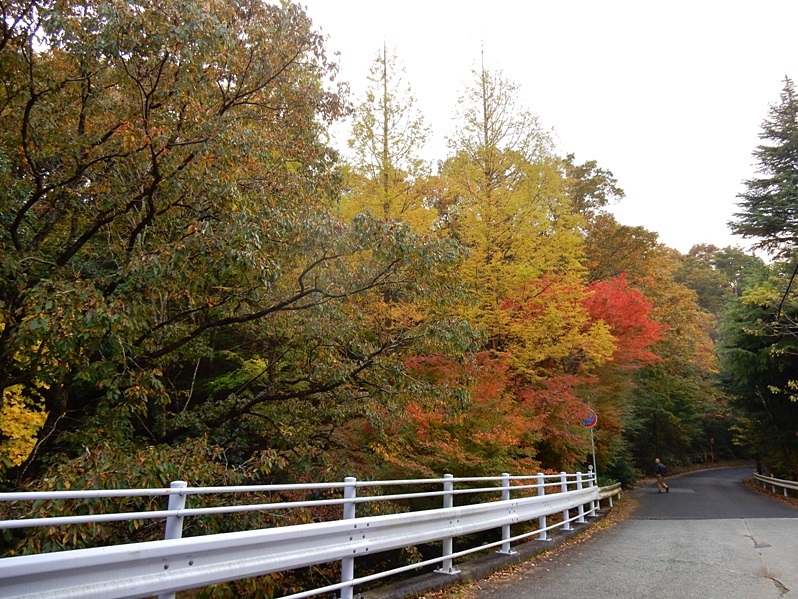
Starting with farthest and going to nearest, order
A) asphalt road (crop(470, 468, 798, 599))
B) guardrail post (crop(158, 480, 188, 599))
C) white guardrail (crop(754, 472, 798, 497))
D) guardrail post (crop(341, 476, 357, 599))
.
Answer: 1. white guardrail (crop(754, 472, 798, 497))
2. asphalt road (crop(470, 468, 798, 599))
3. guardrail post (crop(341, 476, 357, 599))
4. guardrail post (crop(158, 480, 188, 599))

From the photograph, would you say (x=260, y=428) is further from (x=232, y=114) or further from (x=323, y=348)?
(x=232, y=114)

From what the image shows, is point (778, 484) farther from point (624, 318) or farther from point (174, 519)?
point (174, 519)

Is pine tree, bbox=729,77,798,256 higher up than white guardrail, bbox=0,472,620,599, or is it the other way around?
pine tree, bbox=729,77,798,256

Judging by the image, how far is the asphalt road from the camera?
18.1 feet

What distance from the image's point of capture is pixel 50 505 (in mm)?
5062

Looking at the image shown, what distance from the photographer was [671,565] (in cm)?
695

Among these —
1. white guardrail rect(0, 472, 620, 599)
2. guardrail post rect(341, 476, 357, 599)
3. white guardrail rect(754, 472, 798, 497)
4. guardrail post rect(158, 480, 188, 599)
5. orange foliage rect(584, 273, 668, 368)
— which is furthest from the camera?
white guardrail rect(754, 472, 798, 497)

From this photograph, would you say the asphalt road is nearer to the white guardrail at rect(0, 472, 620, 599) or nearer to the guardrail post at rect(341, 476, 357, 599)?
the white guardrail at rect(0, 472, 620, 599)

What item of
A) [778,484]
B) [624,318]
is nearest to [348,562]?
[624,318]

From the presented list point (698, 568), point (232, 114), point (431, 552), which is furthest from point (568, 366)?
point (232, 114)

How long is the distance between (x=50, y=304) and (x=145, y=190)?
2201 mm

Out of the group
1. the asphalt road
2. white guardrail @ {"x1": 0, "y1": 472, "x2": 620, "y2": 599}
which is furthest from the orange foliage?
white guardrail @ {"x1": 0, "y1": 472, "x2": 620, "y2": 599}

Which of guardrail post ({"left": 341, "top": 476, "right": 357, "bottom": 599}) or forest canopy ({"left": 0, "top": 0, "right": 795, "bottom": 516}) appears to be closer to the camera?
guardrail post ({"left": 341, "top": 476, "right": 357, "bottom": 599})

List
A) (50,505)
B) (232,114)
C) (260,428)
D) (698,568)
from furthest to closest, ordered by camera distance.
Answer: (260,428)
(232,114)
(698,568)
(50,505)
